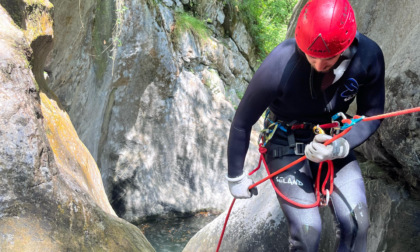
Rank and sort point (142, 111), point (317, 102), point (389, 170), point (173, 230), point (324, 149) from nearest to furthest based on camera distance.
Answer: point (324, 149)
point (317, 102)
point (389, 170)
point (173, 230)
point (142, 111)

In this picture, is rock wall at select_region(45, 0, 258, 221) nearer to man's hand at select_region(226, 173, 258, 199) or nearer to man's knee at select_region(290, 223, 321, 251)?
man's hand at select_region(226, 173, 258, 199)

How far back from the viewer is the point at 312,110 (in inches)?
83.0

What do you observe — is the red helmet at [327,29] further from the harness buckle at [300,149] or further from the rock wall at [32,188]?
the rock wall at [32,188]

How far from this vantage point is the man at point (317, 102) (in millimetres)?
1840

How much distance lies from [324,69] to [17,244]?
1898 mm

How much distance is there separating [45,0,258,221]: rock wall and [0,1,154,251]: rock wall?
3.03 metres

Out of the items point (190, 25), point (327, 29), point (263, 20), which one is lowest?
point (263, 20)

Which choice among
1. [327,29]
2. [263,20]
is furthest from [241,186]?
[263,20]

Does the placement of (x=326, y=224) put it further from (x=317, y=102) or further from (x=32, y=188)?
(x=32, y=188)

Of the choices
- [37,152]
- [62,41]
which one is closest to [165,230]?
[62,41]

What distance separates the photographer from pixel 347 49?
1.97m

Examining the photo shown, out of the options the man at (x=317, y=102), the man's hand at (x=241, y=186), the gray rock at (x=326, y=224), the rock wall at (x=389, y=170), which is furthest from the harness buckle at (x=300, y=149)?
the gray rock at (x=326, y=224)

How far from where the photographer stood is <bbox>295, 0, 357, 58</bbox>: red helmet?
180 centimetres

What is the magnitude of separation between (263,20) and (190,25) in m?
3.24
